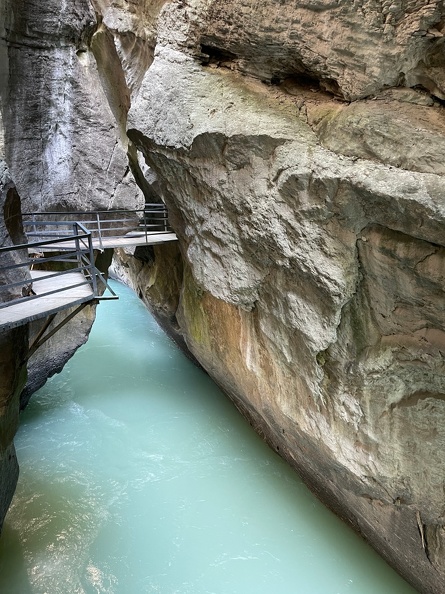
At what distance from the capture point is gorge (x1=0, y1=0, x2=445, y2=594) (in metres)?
3.35

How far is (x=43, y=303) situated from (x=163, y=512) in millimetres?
3288

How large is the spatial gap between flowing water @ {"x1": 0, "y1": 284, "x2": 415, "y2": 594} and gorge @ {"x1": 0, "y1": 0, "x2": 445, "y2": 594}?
0.56m

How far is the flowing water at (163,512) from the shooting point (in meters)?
4.67

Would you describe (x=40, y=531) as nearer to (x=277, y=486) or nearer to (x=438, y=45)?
(x=277, y=486)

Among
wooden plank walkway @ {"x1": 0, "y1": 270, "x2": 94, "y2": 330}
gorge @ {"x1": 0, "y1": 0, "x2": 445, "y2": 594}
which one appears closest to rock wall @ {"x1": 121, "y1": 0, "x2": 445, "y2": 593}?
gorge @ {"x1": 0, "y1": 0, "x2": 445, "y2": 594}

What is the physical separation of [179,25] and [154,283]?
206 inches

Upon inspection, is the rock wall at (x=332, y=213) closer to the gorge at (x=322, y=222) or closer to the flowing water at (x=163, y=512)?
the gorge at (x=322, y=222)

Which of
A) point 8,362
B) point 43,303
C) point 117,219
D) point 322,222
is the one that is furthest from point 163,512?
point 117,219

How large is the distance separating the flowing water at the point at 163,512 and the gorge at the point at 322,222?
0.56 m

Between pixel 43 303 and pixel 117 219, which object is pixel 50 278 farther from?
pixel 117 219

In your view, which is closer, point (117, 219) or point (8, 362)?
point (8, 362)

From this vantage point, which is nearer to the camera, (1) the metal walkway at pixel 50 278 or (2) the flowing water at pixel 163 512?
(1) the metal walkway at pixel 50 278

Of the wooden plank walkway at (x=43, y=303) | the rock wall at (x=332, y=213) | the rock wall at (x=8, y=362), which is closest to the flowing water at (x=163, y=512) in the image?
the rock wall at (x=332, y=213)

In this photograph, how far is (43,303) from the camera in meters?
4.69
